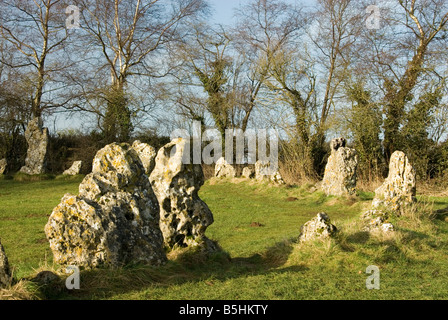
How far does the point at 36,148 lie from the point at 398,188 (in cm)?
1842

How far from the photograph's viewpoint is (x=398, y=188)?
436 inches

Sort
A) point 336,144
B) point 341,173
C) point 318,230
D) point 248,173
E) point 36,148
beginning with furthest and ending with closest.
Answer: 1. point 36,148
2. point 248,173
3. point 336,144
4. point 341,173
5. point 318,230

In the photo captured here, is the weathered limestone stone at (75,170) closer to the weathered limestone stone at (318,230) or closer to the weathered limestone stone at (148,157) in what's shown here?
the weathered limestone stone at (148,157)

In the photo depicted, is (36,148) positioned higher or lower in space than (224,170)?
higher

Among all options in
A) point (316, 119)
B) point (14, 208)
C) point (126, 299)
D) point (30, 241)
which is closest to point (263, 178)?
point (316, 119)

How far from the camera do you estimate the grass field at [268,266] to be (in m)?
5.05

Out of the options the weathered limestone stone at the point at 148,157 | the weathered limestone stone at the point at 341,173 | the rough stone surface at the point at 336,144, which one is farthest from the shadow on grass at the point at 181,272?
the rough stone surface at the point at 336,144

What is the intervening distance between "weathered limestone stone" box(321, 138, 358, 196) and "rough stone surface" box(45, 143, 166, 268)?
11.1m

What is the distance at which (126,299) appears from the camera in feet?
15.6

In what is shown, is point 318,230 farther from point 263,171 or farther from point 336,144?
point 263,171

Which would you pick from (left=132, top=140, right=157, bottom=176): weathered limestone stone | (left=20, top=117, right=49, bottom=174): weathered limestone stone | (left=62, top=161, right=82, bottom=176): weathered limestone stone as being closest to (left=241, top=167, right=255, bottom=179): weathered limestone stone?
(left=62, top=161, right=82, bottom=176): weathered limestone stone

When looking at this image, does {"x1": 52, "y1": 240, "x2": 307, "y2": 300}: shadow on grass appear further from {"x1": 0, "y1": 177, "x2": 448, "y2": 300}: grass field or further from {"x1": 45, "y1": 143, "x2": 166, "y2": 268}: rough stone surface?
{"x1": 45, "y1": 143, "x2": 166, "y2": 268}: rough stone surface

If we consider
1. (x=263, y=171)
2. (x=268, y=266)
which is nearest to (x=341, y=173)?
(x=263, y=171)

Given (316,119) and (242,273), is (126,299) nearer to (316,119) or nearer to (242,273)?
(242,273)
